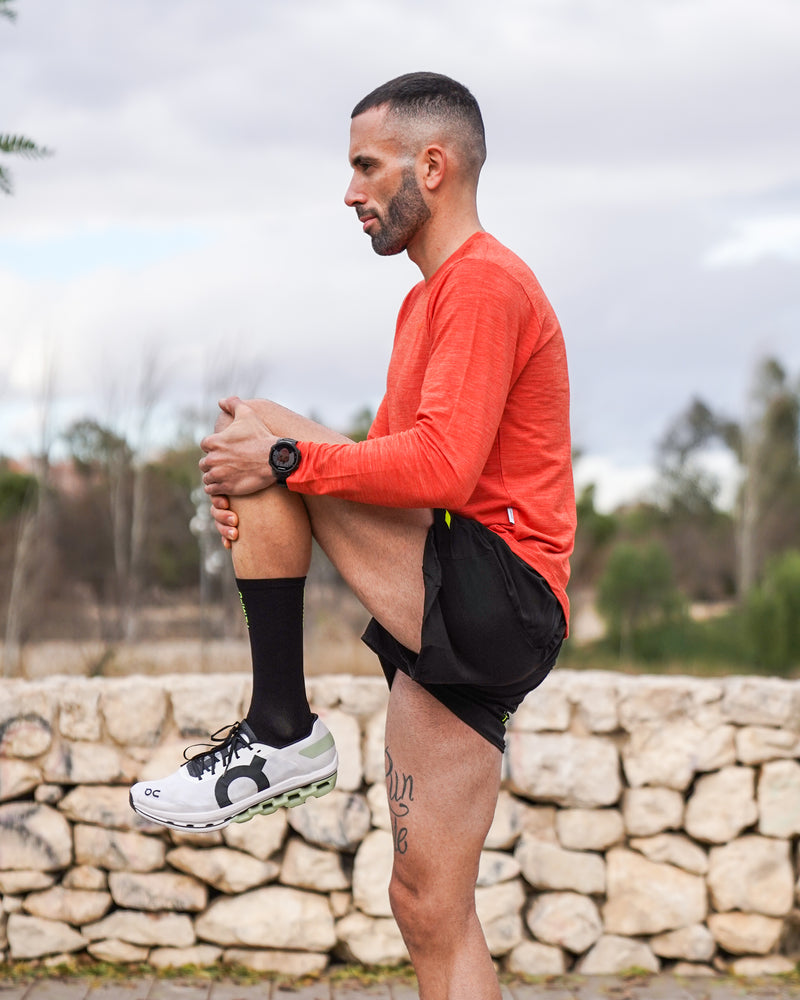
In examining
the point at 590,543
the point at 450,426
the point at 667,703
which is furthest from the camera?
the point at 590,543

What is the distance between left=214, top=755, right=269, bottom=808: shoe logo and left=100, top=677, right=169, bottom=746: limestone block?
2.25 meters

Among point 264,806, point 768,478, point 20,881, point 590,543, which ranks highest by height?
point 768,478

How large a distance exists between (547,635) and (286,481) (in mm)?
541

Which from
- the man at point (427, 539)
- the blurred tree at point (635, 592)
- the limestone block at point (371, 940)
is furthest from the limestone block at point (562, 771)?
the blurred tree at point (635, 592)

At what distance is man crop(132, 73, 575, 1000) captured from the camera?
189 cm

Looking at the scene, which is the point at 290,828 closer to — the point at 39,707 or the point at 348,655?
the point at 39,707

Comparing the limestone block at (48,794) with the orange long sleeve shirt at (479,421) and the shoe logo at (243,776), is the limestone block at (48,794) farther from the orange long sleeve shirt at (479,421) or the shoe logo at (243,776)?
the orange long sleeve shirt at (479,421)

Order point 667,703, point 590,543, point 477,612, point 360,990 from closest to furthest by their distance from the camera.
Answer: point 477,612
point 360,990
point 667,703
point 590,543

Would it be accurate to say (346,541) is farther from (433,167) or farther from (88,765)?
(88,765)

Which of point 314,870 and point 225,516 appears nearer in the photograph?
point 225,516

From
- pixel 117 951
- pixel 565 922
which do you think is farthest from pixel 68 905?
pixel 565 922

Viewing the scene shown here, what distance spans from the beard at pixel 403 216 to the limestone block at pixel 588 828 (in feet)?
9.37

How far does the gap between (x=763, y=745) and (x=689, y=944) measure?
802mm

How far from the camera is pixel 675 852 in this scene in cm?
430
